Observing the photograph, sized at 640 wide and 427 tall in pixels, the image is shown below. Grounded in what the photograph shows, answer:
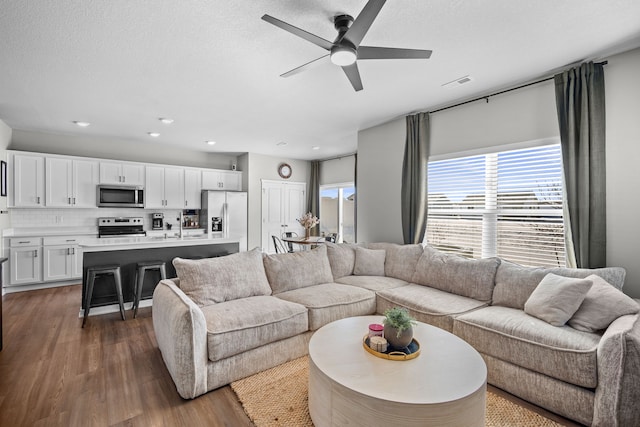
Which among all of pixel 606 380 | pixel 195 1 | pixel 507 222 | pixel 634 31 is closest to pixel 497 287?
pixel 507 222

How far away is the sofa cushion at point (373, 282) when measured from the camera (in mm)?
3417

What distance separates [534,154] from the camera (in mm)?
3170

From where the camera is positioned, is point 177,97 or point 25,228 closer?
point 177,97

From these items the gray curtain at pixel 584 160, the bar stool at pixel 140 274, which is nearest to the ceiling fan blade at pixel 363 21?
the gray curtain at pixel 584 160

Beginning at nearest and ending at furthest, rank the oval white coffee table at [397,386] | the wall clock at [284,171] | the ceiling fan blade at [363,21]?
the oval white coffee table at [397,386]
the ceiling fan blade at [363,21]
the wall clock at [284,171]

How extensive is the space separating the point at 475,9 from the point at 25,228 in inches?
274

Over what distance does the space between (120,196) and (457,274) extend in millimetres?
5923

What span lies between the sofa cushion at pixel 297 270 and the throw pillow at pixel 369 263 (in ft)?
1.54

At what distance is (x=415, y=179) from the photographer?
13.7 ft

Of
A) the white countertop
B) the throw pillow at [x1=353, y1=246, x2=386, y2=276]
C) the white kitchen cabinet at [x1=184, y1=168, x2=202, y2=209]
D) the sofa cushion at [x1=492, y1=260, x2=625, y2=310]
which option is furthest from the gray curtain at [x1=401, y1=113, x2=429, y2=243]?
the white kitchen cabinet at [x1=184, y1=168, x2=202, y2=209]

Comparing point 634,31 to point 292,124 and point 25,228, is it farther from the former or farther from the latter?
point 25,228

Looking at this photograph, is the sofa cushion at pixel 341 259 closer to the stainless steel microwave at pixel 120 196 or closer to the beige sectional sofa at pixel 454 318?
the beige sectional sofa at pixel 454 318

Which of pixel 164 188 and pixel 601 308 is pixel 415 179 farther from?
pixel 164 188

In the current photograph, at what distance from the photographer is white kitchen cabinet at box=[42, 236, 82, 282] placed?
493cm
